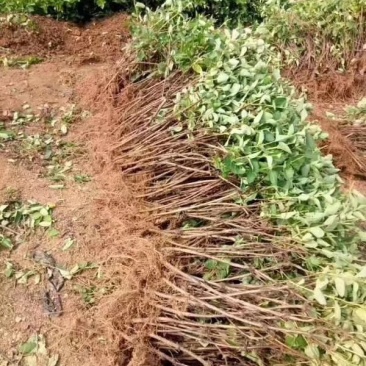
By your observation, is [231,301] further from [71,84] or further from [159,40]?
[71,84]

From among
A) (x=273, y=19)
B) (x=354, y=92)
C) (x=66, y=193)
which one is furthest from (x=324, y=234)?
(x=273, y=19)

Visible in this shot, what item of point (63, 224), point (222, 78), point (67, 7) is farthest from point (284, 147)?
point (67, 7)

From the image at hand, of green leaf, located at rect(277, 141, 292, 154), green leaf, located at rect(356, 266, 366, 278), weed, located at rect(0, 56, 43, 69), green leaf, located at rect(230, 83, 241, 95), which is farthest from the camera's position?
weed, located at rect(0, 56, 43, 69)

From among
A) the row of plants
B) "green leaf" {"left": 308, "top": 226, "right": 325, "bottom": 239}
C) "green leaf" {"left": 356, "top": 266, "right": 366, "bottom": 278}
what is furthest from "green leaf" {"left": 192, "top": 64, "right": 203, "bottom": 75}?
"green leaf" {"left": 356, "top": 266, "right": 366, "bottom": 278}

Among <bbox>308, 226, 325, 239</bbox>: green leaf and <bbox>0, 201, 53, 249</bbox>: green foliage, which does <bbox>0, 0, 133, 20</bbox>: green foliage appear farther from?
<bbox>308, 226, 325, 239</bbox>: green leaf

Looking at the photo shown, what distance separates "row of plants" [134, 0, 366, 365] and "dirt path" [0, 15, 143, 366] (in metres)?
0.50

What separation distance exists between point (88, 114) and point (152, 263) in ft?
5.08

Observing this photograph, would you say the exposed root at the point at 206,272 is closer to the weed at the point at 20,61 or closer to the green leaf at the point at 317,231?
the green leaf at the point at 317,231

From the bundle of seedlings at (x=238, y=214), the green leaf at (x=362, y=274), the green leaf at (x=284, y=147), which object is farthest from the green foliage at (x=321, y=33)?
the green leaf at (x=362, y=274)

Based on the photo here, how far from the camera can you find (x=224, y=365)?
2391 millimetres

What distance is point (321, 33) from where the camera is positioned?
5.30 meters

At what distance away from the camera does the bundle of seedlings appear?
2293 mm

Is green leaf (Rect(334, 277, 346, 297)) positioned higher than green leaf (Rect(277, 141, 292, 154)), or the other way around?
green leaf (Rect(277, 141, 292, 154))

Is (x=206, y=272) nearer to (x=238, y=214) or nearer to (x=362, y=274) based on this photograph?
(x=238, y=214)
